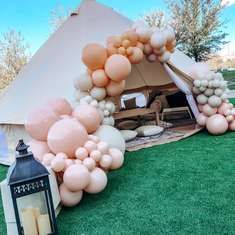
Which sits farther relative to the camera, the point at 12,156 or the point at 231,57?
the point at 231,57

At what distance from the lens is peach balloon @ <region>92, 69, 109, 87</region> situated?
379cm

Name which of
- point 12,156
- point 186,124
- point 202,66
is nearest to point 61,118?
point 12,156

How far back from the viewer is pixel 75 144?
2.78 meters

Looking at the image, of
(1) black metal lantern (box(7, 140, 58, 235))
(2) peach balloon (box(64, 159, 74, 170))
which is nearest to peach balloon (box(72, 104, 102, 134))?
(2) peach balloon (box(64, 159, 74, 170))

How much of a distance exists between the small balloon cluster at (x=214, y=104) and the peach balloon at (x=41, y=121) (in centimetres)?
264

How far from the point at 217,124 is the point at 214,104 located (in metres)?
0.32

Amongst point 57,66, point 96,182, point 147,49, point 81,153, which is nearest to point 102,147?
point 81,153

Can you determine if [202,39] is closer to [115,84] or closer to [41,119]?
[115,84]

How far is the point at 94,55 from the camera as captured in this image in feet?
12.0

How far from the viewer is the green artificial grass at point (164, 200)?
2.27 m

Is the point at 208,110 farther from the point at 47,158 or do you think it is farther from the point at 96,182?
the point at 47,158

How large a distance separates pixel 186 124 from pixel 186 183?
2959 mm

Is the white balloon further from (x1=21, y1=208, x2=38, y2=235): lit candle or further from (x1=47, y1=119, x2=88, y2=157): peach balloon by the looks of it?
(x1=21, y1=208, x2=38, y2=235): lit candle

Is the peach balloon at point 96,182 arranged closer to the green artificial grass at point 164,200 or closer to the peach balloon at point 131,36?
the green artificial grass at point 164,200
